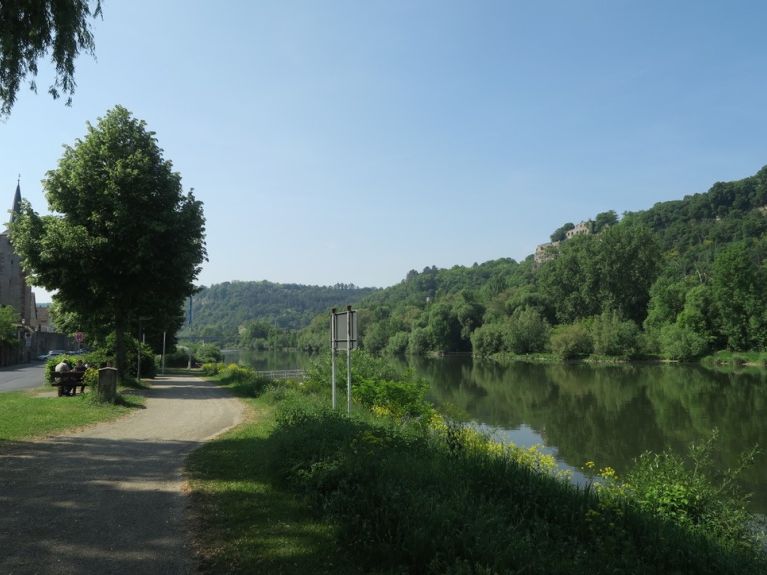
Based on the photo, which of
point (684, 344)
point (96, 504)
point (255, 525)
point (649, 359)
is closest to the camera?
point (255, 525)

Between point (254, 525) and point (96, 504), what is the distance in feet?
7.37

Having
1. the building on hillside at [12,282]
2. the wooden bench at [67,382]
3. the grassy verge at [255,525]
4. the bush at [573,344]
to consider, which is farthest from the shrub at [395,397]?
the bush at [573,344]

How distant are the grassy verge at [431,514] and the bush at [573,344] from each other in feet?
265

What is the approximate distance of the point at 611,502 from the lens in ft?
25.1

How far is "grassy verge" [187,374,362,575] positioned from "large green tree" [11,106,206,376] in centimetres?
1615

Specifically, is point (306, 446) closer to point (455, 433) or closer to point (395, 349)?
point (455, 433)

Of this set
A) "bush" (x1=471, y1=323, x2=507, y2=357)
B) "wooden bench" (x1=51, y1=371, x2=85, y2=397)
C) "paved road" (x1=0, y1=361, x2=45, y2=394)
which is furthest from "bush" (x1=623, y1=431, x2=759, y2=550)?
"bush" (x1=471, y1=323, x2=507, y2=357)

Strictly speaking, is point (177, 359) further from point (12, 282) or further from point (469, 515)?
point (469, 515)

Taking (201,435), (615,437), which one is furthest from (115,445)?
(615,437)

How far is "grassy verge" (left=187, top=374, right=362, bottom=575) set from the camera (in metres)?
5.30

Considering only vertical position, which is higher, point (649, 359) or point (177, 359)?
point (177, 359)

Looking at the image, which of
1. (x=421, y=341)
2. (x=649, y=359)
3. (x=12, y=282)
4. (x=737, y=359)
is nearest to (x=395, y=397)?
(x=737, y=359)

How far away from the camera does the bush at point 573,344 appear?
87562 mm

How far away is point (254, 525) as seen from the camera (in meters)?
6.35
